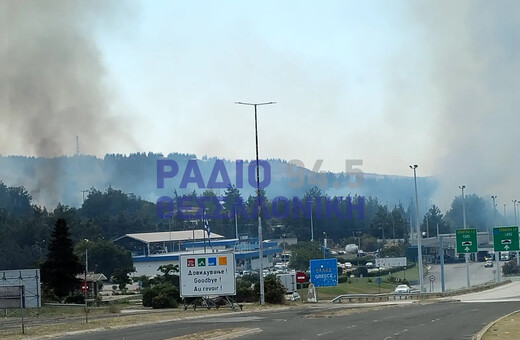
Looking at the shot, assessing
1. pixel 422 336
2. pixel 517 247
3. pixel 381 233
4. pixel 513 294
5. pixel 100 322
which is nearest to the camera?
pixel 422 336

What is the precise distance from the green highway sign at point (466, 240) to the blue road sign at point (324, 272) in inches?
1189

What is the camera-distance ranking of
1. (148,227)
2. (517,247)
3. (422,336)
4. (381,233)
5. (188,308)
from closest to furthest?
1. (422,336)
2. (188,308)
3. (517,247)
4. (148,227)
5. (381,233)

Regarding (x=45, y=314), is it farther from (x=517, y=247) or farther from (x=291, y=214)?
(x=291, y=214)

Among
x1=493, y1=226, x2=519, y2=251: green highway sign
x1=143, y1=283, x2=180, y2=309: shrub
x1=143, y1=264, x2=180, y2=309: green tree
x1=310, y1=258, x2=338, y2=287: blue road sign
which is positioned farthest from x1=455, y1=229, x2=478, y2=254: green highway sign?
x1=143, y1=283, x2=180, y2=309: shrub

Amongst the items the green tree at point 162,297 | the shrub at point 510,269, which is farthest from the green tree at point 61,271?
the shrub at point 510,269

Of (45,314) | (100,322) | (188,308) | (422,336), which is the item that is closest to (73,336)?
(100,322)

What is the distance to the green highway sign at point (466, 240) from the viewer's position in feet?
305

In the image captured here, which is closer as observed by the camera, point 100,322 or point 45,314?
point 100,322

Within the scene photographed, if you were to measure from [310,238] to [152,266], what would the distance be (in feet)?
224

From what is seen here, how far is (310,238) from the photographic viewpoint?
178250 millimetres

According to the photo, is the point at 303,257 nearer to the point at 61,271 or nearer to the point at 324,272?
the point at 61,271

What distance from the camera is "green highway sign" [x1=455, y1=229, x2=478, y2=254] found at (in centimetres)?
9288

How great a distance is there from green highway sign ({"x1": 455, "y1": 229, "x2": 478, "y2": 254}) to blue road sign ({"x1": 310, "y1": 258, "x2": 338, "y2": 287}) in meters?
30.2

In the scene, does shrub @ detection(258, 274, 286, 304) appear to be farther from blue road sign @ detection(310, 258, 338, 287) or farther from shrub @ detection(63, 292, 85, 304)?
shrub @ detection(63, 292, 85, 304)
